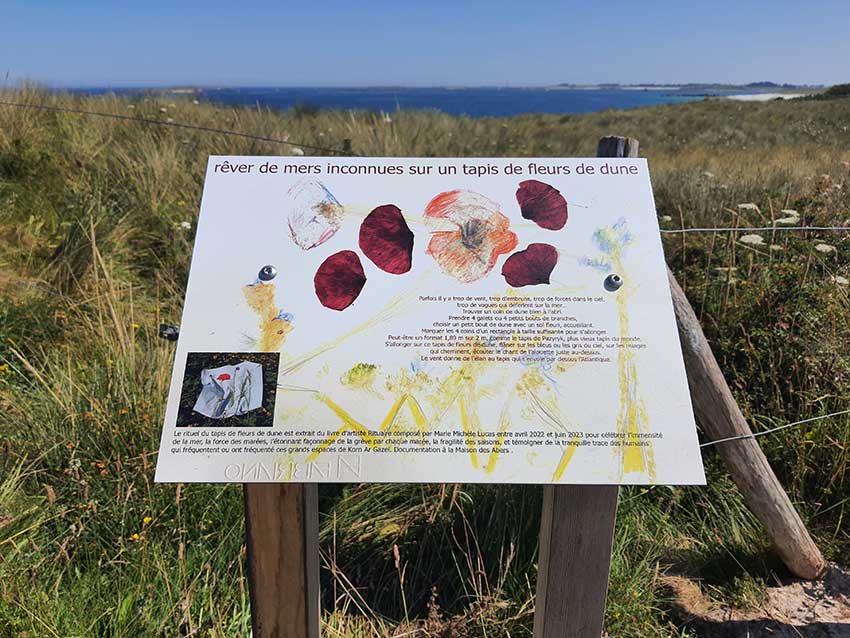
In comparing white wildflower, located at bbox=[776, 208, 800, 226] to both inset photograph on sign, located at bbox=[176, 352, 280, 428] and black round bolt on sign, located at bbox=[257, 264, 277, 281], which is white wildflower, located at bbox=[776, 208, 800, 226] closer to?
black round bolt on sign, located at bbox=[257, 264, 277, 281]

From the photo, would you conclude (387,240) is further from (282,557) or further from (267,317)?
(282,557)

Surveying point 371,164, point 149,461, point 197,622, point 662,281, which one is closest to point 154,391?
point 149,461

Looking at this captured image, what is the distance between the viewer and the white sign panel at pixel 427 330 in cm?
120

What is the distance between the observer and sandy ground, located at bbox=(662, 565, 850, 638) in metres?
1.99

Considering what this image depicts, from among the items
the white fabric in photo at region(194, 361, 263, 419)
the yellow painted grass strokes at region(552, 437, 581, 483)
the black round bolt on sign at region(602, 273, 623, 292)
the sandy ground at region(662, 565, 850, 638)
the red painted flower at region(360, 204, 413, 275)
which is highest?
the red painted flower at region(360, 204, 413, 275)

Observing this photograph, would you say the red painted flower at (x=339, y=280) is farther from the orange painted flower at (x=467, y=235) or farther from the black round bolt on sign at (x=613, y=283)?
the black round bolt on sign at (x=613, y=283)

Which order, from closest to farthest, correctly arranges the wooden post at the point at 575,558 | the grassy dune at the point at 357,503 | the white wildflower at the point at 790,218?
the wooden post at the point at 575,558, the grassy dune at the point at 357,503, the white wildflower at the point at 790,218

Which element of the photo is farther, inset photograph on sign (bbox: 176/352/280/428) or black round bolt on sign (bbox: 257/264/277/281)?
black round bolt on sign (bbox: 257/264/277/281)

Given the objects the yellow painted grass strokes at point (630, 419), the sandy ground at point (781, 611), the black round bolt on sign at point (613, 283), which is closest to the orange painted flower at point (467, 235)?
the black round bolt on sign at point (613, 283)

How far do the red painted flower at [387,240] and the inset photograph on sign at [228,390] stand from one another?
32cm

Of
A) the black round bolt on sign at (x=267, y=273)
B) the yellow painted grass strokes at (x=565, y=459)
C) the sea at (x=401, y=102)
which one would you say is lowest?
the yellow painted grass strokes at (x=565, y=459)

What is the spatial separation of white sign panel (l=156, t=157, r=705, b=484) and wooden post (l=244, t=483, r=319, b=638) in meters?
0.10

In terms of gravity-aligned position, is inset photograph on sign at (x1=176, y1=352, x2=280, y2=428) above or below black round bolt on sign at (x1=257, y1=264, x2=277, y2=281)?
below

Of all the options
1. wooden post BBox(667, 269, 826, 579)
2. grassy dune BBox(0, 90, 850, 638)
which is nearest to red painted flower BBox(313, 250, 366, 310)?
grassy dune BBox(0, 90, 850, 638)
